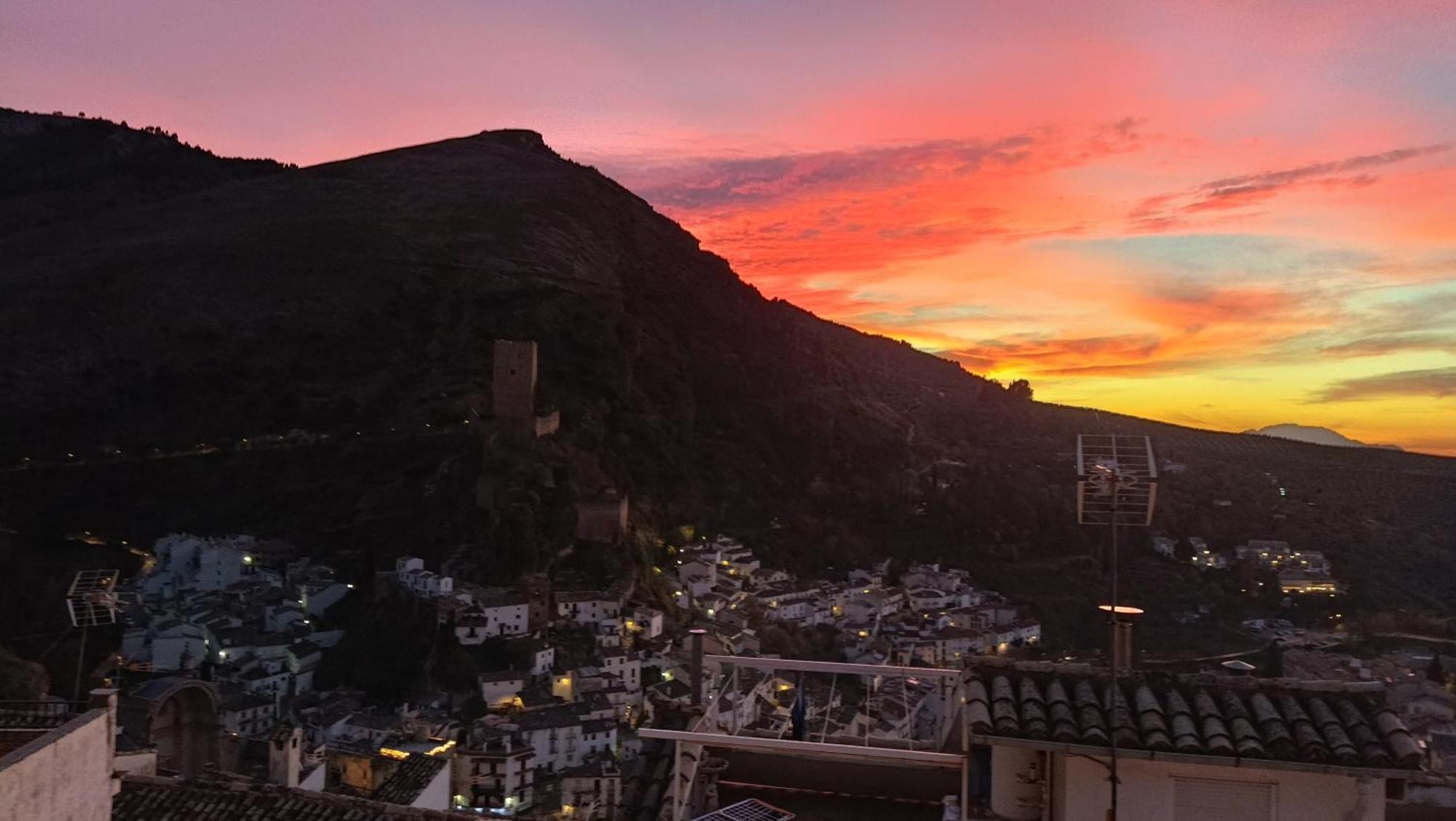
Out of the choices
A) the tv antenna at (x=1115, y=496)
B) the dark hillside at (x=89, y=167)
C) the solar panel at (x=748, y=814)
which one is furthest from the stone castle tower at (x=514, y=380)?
the dark hillside at (x=89, y=167)

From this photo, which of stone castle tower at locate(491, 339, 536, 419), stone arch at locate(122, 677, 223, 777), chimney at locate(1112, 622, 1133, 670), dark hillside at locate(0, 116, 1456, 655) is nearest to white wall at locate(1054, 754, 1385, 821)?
chimney at locate(1112, 622, 1133, 670)

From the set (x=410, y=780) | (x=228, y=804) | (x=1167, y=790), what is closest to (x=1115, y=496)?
(x=1167, y=790)

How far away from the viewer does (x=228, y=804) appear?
5.89 metres

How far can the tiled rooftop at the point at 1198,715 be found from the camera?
2.78 metres

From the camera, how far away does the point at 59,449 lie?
35.8 metres

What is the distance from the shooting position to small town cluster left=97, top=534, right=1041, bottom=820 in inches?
526

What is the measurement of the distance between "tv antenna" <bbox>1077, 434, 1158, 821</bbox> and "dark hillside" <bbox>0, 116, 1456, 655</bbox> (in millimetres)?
25331

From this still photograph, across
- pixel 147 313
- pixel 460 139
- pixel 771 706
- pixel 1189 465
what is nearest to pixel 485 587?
pixel 771 706

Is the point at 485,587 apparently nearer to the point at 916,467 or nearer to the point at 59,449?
the point at 59,449

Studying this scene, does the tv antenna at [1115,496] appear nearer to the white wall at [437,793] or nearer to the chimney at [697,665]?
the chimney at [697,665]

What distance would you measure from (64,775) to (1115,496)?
156 inches

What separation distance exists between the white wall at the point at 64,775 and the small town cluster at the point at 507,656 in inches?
163

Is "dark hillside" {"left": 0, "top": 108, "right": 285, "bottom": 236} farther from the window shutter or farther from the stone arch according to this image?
the window shutter

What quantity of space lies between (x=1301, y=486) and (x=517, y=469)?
146 ft
